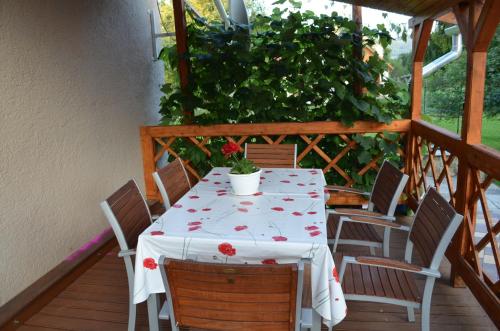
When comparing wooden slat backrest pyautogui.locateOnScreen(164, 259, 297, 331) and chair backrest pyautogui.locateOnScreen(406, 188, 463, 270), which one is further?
chair backrest pyautogui.locateOnScreen(406, 188, 463, 270)

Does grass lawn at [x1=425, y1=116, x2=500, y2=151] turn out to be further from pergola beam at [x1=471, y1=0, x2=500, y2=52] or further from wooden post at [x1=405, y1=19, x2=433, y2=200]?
pergola beam at [x1=471, y1=0, x2=500, y2=52]

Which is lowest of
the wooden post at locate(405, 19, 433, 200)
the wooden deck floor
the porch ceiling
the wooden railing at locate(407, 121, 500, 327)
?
the wooden deck floor

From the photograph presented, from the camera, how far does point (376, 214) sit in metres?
2.17

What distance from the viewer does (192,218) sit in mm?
1749

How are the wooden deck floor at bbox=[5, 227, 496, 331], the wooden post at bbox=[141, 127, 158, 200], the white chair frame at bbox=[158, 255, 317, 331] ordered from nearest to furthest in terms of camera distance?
the white chair frame at bbox=[158, 255, 317, 331] → the wooden deck floor at bbox=[5, 227, 496, 331] → the wooden post at bbox=[141, 127, 158, 200]

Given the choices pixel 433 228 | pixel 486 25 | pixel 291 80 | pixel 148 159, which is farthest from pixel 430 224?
pixel 148 159

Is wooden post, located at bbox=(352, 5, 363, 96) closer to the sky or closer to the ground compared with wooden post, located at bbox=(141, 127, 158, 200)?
closer to the sky

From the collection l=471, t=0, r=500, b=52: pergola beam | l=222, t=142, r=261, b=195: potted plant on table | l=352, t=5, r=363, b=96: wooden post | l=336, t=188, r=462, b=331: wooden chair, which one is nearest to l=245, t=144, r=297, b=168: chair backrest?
l=222, t=142, r=261, b=195: potted plant on table

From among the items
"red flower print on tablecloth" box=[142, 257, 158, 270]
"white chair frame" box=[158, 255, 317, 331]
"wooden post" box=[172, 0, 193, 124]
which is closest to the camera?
"white chair frame" box=[158, 255, 317, 331]

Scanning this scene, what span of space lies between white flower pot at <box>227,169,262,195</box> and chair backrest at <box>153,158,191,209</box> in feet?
1.45

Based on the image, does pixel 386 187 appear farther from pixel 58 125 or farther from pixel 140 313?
pixel 58 125

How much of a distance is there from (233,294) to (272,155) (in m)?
1.86

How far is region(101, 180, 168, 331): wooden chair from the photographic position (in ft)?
5.58

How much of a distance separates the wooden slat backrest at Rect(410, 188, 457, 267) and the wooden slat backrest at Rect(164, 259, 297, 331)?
28.0 inches
